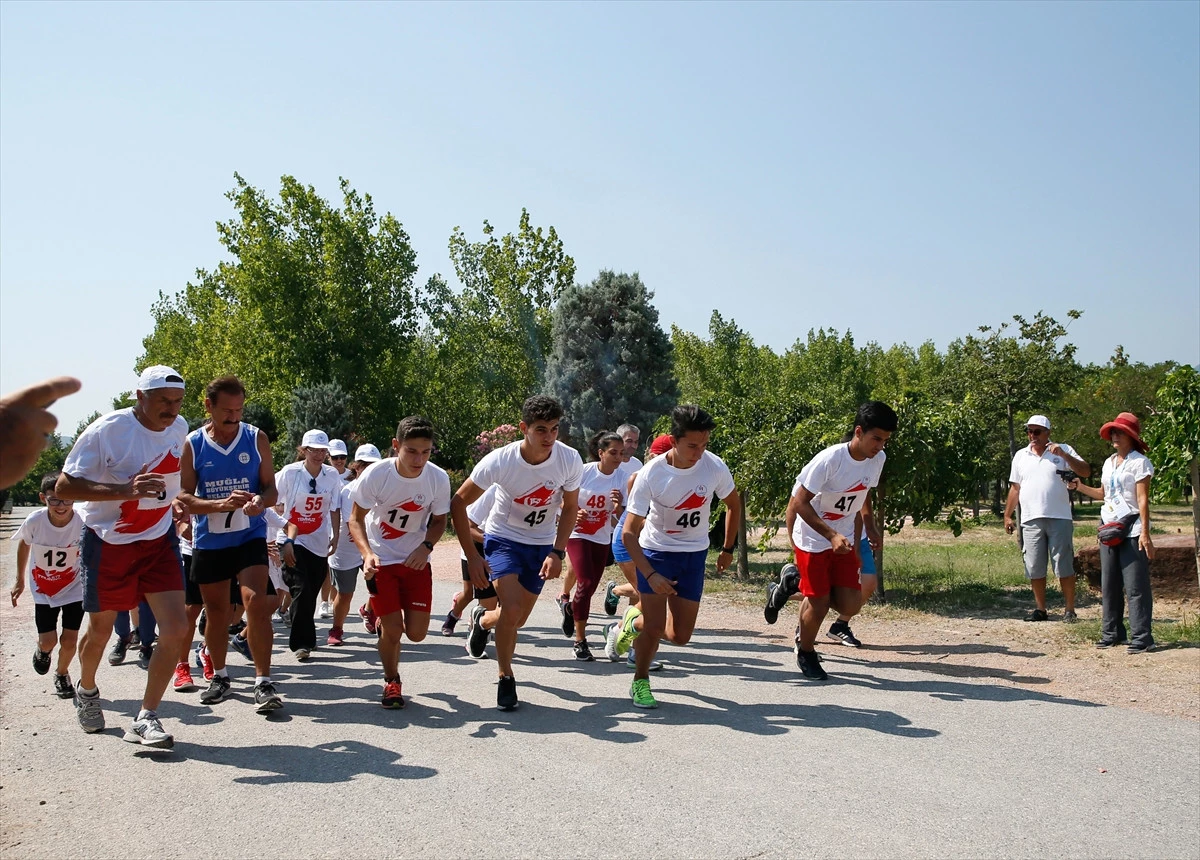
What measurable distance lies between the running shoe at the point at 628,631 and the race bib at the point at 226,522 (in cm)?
296

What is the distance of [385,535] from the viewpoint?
24.0 ft

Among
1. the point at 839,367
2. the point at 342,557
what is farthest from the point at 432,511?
the point at 839,367

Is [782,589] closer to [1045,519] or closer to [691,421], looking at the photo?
[691,421]

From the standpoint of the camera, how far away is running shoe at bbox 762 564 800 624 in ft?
30.5

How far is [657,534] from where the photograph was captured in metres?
7.49

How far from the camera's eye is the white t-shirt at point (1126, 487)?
29.3ft

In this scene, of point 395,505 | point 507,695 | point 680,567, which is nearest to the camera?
point 507,695

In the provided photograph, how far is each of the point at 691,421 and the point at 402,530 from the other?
2.22 m

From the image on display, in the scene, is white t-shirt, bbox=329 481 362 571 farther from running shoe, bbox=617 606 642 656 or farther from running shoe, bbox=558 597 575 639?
running shoe, bbox=617 606 642 656

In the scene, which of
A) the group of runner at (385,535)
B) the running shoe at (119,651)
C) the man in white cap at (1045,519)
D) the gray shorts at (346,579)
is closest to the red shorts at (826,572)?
the group of runner at (385,535)

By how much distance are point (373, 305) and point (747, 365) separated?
789 inches

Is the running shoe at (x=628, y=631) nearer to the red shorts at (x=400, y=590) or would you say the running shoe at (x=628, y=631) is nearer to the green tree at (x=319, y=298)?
the red shorts at (x=400, y=590)

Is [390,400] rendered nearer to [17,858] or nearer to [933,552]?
[933,552]

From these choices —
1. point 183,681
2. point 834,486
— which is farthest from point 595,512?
point 183,681
